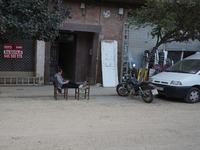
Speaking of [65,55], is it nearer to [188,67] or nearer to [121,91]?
[121,91]

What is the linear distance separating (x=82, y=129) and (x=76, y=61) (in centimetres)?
798

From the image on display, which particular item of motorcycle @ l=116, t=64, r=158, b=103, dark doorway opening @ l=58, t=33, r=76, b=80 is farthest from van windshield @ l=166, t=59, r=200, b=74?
dark doorway opening @ l=58, t=33, r=76, b=80

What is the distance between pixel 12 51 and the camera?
37.1ft

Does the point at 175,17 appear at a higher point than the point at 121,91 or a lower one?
higher

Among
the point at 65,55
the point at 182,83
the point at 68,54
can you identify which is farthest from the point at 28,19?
the point at 65,55

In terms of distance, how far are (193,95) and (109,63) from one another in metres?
5.03

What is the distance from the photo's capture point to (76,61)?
1280 centimetres

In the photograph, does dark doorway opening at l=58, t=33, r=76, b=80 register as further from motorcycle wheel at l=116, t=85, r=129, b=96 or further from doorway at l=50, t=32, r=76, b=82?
motorcycle wheel at l=116, t=85, r=129, b=96

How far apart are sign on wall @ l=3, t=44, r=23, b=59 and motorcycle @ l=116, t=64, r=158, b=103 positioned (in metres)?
5.46

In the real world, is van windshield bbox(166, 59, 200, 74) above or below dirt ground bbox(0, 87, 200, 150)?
above

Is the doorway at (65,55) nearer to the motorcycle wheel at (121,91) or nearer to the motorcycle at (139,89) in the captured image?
the motorcycle wheel at (121,91)

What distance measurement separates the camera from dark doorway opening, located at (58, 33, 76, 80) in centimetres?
1279

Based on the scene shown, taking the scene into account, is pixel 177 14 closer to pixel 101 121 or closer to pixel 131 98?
pixel 131 98

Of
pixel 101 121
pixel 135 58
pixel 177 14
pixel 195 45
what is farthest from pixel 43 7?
pixel 195 45
